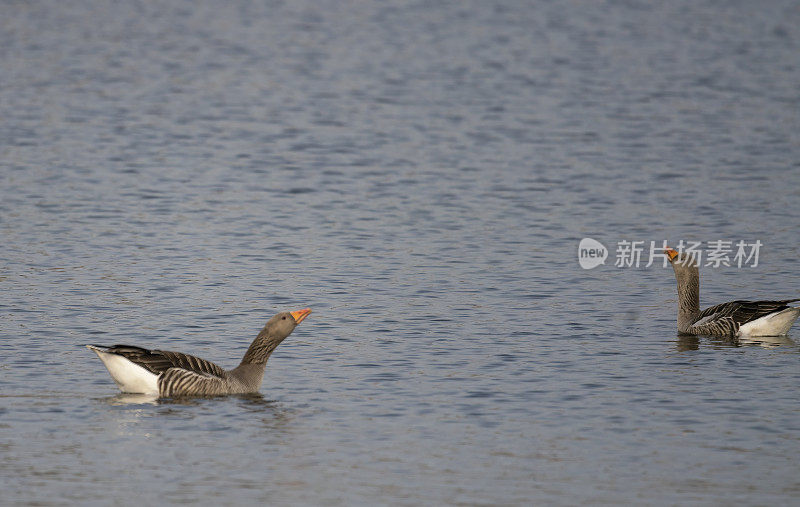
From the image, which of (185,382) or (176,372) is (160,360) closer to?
(176,372)

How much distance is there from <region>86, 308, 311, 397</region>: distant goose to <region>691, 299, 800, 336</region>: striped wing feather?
7.42 metres

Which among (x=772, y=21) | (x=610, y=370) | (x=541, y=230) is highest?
(x=772, y=21)

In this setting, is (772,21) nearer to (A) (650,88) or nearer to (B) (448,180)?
(A) (650,88)

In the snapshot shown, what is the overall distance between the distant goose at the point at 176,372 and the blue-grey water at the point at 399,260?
264 millimetres

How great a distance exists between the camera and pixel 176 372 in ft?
53.6

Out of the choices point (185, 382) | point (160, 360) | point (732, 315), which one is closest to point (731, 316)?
point (732, 315)

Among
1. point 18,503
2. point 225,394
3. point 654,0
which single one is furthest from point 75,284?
point 654,0

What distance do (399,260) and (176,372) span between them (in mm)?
9120

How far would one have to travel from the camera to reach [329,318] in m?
20.8

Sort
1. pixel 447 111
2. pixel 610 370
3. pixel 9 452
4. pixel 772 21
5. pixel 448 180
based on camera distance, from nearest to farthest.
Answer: pixel 9 452 → pixel 610 370 → pixel 448 180 → pixel 447 111 → pixel 772 21

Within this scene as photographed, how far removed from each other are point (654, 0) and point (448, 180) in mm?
37539

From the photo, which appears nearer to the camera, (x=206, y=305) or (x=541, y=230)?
(x=206, y=305)

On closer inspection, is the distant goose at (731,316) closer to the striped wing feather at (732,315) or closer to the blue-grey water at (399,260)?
the striped wing feather at (732,315)

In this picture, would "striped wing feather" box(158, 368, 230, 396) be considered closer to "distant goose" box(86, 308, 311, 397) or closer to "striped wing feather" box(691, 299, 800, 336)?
"distant goose" box(86, 308, 311, 397)
